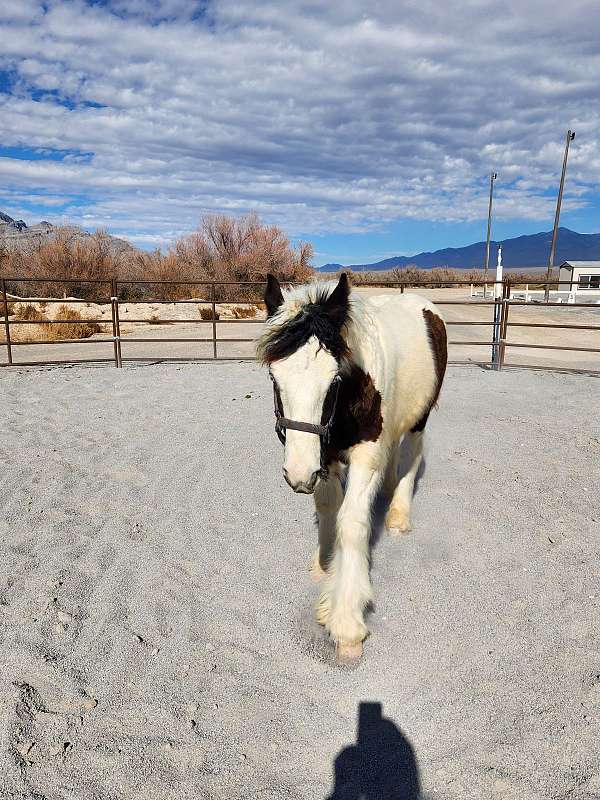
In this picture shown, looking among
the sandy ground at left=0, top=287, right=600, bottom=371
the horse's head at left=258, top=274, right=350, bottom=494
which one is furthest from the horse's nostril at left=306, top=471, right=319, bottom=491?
the sandy ground at left=0, top=287, right=600, bottom=371

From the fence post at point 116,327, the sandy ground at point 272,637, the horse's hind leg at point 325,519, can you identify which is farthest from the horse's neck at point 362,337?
the fence post at point 116,327

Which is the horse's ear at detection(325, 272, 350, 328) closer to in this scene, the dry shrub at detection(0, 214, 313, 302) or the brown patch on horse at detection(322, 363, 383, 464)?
the brown patch on horse at detection(322, 363, 383, 464)

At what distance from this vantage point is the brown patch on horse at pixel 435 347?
376cm

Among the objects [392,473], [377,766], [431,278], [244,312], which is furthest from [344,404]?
[431,278]

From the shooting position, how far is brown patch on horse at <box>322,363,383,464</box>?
2.53m

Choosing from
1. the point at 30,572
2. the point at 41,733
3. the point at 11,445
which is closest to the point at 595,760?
the point at 41,733

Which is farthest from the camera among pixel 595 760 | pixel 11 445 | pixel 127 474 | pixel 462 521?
pixel 11 445

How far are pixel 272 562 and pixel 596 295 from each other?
27645 mm

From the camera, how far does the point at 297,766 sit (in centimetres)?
188

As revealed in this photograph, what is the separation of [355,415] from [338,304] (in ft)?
1.87

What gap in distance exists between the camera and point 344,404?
253 centimetres

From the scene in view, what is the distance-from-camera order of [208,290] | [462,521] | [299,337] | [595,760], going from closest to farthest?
[595,760], [299,337], [462,521], [208,290]

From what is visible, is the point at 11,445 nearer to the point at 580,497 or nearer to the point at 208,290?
the point at 580,497

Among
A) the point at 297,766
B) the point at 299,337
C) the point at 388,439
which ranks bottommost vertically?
the point at 297,766
